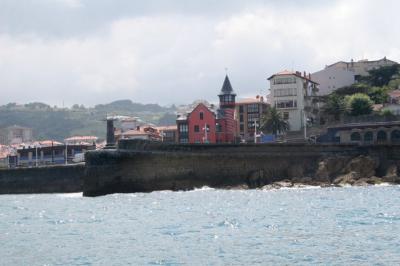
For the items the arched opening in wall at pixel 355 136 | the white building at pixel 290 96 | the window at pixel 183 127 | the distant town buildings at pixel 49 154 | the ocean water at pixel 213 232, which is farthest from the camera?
the distant town buildings at pixel 49 154

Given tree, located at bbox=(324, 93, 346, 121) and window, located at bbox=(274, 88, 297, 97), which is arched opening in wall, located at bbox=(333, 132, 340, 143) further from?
window, located at bbox=(274, 88, 297, 97)

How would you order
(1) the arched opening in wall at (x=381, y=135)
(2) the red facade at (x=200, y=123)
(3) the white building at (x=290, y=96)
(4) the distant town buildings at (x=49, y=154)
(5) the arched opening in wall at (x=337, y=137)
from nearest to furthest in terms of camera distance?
(1) the arched opening in wall at (x=381, y=135) < (5) the arched opening in wall at (x=337, y=137) < (2) the red facade at (x=200, y=123) < (3) the white building at (x=290, y=96) < (4) the distant town buildings at (x=49, y=154)

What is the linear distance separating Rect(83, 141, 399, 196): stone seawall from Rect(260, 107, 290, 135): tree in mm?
38985

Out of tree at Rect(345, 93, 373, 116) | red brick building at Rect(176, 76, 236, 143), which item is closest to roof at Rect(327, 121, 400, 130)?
tree at Rect(345, 93, 373, 116)

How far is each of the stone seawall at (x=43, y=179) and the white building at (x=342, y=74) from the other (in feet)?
205

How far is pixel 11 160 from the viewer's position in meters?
162

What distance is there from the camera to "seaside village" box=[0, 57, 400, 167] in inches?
4715

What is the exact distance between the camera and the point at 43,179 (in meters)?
109

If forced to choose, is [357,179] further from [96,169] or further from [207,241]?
[207,241]

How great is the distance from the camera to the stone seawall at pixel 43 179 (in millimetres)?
106562

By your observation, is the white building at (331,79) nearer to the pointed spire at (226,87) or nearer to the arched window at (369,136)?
the pointed spire at (226,87)

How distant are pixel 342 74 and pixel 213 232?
118 meters

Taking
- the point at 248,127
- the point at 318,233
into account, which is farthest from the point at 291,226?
the point at 248,127

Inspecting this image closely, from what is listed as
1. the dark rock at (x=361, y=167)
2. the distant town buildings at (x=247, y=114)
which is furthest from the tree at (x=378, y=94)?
the dark rock at (x=361, y=167)
